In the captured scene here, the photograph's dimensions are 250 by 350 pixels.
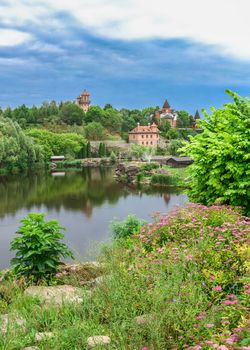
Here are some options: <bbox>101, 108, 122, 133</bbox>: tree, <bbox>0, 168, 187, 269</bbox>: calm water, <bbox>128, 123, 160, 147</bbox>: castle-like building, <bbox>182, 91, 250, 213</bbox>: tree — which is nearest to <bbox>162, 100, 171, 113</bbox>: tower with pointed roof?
<bbox>101, 108, 122, 133</bbox>: tree

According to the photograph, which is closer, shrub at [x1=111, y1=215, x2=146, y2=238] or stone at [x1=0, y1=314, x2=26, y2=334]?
stone at [x1=0, y1=314, x2=26, y2=334]

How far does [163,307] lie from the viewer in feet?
10.1

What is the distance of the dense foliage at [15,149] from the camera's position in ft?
126

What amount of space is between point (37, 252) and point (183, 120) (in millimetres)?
81622

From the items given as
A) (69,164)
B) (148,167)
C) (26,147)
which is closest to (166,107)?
(69,164)

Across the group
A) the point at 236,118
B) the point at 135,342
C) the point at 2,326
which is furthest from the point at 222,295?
the point at 236,118

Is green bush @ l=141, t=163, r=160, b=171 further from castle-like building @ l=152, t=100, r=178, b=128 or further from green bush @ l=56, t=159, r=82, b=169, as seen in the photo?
castle-like building @ l=152, t=100, r=178, b=128

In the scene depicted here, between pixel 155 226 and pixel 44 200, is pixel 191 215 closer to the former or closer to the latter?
pixel 155 226

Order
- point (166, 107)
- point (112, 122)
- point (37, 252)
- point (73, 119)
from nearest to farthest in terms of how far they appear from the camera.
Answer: point (37, 252), point (73, 119), point (112, 122), point (166, 107)

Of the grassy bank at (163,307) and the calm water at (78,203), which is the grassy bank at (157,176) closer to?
the calm water at (78,203)

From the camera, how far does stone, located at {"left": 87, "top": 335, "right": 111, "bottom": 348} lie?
282 cm

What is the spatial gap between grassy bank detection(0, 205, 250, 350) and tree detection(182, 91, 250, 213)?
241cm

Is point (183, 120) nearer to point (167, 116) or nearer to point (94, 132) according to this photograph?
point (167, 116)

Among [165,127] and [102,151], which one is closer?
[102,151]
